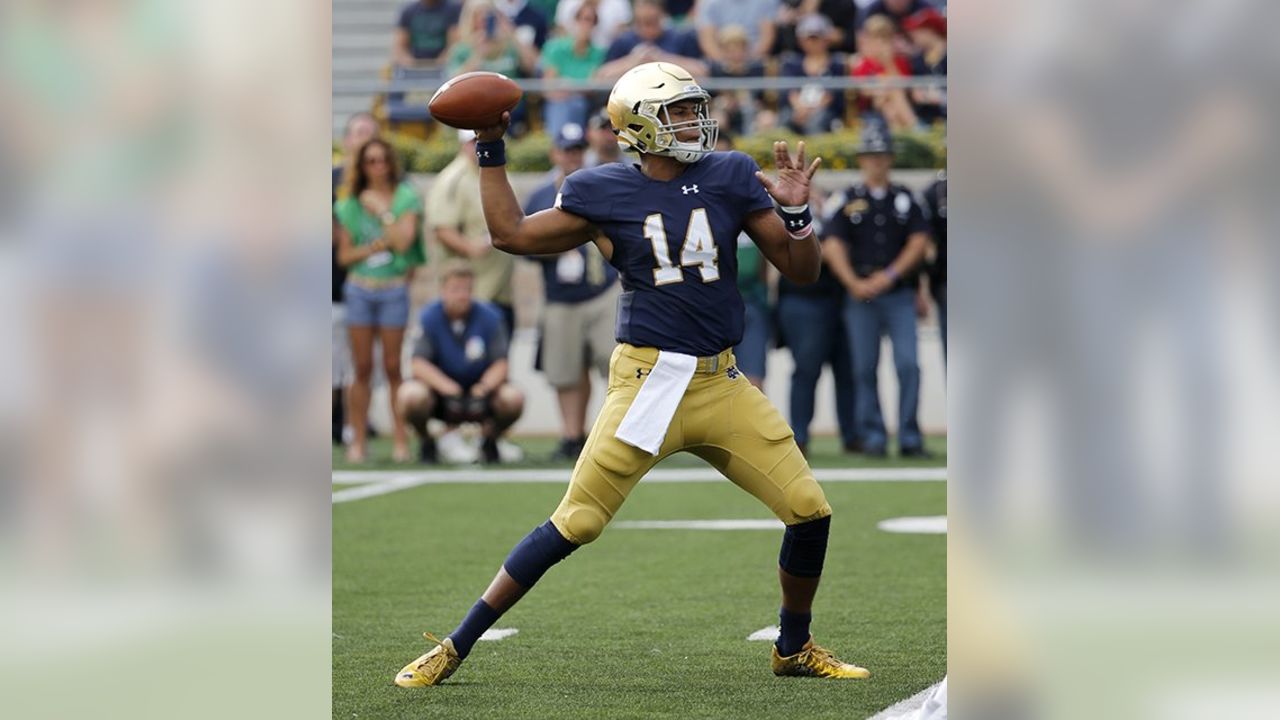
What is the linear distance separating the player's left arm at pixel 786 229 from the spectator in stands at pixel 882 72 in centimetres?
1027

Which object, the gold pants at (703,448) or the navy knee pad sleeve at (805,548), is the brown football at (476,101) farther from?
the navy knee pad sleeve at (805,548)

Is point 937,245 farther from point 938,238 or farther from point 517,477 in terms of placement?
point 517,477

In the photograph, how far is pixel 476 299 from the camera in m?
13.3

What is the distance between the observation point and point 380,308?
13352 mm

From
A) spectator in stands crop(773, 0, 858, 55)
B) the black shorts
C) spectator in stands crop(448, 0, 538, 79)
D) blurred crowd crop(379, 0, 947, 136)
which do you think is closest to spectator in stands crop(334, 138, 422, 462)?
the black shorts

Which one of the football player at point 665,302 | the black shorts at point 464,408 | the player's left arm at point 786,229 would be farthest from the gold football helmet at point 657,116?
the black shorts at point 464,408

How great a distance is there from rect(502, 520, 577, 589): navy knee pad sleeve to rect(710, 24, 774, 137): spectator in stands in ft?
34.2

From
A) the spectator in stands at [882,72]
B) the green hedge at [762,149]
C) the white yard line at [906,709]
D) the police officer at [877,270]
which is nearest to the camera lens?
the white yard line at [906,709]

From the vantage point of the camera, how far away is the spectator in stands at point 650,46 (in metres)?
16.2

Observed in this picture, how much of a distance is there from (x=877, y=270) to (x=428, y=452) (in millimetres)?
3316

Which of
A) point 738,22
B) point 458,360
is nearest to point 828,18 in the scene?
point 738,22
